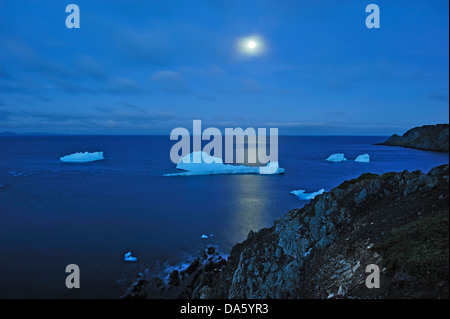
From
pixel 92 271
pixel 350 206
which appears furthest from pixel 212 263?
pixel 350 206

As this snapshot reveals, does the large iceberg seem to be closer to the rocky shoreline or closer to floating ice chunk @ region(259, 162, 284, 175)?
floating ice chunk @ region(259, 162, 284, 175)

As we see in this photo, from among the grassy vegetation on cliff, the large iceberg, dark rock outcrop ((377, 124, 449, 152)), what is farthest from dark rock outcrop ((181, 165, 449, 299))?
dark rock outcrop ((377, 124, 449, 152))

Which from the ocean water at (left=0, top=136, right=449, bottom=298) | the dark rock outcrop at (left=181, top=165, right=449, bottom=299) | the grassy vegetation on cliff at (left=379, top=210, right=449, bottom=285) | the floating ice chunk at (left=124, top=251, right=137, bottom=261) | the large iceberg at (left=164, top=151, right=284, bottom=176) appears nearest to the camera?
the grassy vegetation on cliff at (left=379, top=210, right=449, bottom=285)

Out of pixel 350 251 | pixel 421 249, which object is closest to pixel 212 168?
pixel 350 251

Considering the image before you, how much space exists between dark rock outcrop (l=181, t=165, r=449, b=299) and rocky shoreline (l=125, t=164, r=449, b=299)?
0.03 m

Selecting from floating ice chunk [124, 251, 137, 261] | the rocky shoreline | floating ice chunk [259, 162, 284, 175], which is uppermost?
floating ice chunk [259, 162, 284, 175]

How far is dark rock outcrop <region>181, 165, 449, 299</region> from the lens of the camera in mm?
8148

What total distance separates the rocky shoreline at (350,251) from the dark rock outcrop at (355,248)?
0.09ft

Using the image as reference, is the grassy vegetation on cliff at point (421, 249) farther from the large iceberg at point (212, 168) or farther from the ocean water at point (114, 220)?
the large iceberg at point (212, 168)

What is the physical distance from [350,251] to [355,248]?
27 cm

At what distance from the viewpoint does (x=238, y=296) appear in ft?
41.6

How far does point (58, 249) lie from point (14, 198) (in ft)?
76.3

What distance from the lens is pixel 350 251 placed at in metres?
11.0

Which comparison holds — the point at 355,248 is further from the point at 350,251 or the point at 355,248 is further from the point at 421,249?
the point at 421,249
